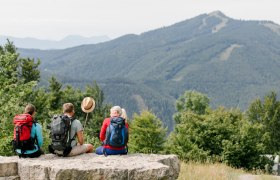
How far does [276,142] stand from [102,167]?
5757cm

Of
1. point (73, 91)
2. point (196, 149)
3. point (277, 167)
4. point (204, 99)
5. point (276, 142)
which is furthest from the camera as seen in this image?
point (204, 99)

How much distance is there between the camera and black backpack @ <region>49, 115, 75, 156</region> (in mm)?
9789

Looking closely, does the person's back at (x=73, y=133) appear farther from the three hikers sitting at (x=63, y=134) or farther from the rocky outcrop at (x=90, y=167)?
the rocky outcrop at (x=90, y=167)

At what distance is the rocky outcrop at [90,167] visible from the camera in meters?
8.57

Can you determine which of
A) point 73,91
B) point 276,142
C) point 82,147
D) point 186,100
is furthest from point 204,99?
point 82,147

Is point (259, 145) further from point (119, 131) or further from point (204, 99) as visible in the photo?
point (204, 99)

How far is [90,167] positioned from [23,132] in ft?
6.88

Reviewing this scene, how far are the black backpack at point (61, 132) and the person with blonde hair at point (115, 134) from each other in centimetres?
86

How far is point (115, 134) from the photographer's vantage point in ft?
32.6

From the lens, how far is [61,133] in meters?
9.84

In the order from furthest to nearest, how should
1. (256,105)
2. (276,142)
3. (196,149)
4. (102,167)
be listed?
(256,105) → (276,142) → (196,149) → (102,167)

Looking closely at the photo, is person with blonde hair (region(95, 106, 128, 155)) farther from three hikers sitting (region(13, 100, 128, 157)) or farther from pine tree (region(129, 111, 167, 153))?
pine tree (region(129, 111, 167, 153))

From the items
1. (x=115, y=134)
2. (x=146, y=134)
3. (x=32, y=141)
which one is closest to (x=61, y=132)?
(x=32, y=141)

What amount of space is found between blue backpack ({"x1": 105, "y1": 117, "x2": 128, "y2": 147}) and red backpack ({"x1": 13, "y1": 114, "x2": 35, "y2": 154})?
1.78 m
